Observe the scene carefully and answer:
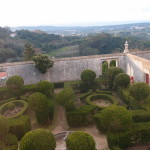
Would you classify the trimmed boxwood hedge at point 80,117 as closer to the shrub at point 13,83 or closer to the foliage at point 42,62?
the shrub at point 13,83

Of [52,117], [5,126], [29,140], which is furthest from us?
[52,117]

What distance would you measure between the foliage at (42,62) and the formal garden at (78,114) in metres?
2.51

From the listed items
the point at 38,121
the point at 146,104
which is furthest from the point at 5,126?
the point at 146,104

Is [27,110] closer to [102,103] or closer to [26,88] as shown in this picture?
[26,88]

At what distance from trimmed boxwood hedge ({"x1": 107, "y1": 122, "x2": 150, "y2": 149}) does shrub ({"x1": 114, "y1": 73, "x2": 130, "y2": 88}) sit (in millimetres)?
6605

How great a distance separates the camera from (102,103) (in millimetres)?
17922

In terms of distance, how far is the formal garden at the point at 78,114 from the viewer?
990 cm

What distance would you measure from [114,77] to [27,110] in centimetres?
878

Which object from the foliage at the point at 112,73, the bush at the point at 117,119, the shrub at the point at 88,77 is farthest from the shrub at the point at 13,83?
the bush at the point at 117,119

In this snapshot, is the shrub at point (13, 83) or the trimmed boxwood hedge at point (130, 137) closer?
the trimmed boxwood hedge at point (130, 137)

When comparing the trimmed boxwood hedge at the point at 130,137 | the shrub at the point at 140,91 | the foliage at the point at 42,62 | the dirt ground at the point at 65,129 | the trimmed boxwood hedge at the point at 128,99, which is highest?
the foliage at the point at 42,62

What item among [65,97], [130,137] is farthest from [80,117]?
[130,137]

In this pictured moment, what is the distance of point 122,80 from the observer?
1812 centimetres

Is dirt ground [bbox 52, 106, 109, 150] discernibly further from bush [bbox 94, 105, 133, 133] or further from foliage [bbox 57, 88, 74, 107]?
foliage [bbox 57, 88, 74, 107]
